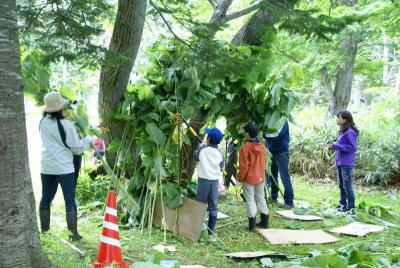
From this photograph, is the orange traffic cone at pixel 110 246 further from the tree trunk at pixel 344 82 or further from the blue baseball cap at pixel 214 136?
the tree trunk at pixel 344 82

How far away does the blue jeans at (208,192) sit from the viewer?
5.73 m

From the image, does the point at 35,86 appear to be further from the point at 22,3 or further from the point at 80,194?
the point at 80,194

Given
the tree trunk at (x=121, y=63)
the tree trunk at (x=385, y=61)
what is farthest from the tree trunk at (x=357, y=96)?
the tree trunk at (x=121, y=63)

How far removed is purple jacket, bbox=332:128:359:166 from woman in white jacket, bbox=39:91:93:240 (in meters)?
3.99

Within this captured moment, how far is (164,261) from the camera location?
4.50m

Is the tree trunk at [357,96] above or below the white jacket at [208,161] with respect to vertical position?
above

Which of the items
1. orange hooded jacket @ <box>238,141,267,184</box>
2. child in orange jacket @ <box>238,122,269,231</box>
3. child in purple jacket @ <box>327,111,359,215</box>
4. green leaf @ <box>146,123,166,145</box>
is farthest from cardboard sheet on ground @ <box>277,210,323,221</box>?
green leaf @ <box>146,123,166,145</box>

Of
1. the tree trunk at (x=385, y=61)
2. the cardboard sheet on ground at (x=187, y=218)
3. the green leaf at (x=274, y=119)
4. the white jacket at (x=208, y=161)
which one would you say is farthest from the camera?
the tree trunk at (x=385, y=61)

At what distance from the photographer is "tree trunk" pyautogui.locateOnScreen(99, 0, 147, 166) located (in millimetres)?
5815

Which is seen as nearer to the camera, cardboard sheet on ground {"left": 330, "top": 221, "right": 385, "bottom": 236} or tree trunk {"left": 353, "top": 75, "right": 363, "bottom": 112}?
cardboard sheet on ground {"left": 330, "top": 221, "right": 385, "bottom": 236}

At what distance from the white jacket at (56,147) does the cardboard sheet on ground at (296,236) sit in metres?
2.66

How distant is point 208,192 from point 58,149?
75.1 inches

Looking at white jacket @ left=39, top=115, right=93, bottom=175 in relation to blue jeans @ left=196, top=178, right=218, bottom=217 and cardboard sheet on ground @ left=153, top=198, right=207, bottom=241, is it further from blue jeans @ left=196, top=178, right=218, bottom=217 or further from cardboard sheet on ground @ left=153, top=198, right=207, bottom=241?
blue jeans @ left=196, top=178, right=218, bottom=217

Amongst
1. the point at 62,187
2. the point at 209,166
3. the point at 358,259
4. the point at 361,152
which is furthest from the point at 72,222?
the point at 361,152
